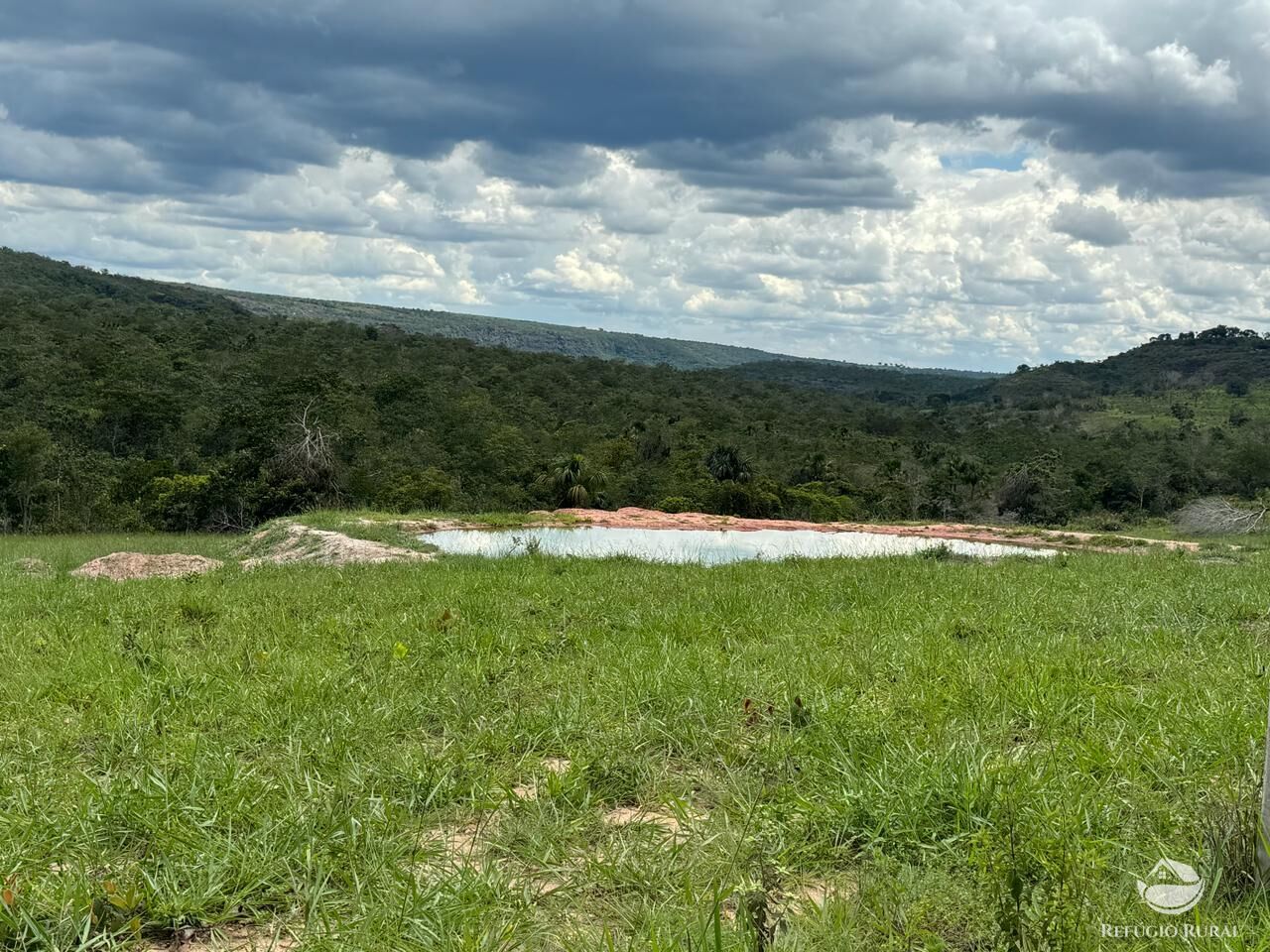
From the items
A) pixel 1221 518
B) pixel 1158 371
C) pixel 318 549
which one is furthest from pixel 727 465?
pixel 1158 371

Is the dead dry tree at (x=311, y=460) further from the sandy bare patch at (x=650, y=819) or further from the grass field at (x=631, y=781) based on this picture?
the sandy bare patch at (x=650, y=819)

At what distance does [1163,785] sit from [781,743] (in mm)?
1266

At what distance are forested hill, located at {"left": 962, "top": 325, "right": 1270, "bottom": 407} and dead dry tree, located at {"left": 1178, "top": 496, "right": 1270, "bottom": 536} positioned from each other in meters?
78.9

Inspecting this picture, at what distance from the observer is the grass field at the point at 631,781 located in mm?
2242

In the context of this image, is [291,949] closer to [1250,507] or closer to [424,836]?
[424,836]

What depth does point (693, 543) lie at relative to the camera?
13875 mm

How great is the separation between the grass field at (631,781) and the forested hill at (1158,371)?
10025cm

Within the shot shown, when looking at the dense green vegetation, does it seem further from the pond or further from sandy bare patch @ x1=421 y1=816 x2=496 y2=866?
sandy bare patch @ x1=421 y1=816 x2=496 y2=866

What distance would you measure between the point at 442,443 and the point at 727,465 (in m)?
13.3

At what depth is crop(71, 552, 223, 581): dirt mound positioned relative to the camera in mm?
10602

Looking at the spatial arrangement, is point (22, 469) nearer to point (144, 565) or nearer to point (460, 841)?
point (144, 565)

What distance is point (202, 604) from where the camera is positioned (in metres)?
6.52

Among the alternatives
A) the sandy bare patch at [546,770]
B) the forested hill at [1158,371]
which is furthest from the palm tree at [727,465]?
the forested hill at [1158,371]

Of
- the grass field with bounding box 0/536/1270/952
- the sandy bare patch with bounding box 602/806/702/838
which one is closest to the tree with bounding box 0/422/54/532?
the grass field with bounding box 0/536/1270/952
